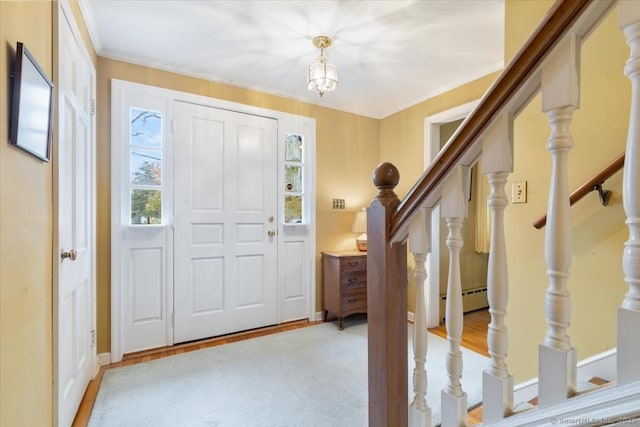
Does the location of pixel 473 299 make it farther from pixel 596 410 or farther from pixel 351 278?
pixel 596 410

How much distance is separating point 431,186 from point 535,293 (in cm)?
129

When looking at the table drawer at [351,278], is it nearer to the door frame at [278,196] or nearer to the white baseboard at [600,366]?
the door frame at [278,196]

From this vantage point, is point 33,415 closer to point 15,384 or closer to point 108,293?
point 15,384

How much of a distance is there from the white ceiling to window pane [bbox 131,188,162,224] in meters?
1.06

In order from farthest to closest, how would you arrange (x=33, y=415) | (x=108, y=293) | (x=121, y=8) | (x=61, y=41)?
(x=108, y=293) → (x=121, y=8) → (x=61, y=41) → (x=33, y=415)

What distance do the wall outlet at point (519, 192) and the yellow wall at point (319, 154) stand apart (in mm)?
1960

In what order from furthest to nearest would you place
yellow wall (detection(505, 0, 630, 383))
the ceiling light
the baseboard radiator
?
the baseboard radiator < the ceiling light < yellow wall (detection(505, 0, 630, 383))

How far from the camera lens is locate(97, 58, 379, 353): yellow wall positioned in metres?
2.38

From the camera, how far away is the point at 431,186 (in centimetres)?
84

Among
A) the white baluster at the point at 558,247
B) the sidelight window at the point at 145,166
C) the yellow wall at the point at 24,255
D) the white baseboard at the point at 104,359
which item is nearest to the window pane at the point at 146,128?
the sidelight window at the point at 145,166

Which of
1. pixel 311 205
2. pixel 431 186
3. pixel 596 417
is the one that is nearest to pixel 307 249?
pixel 311 205

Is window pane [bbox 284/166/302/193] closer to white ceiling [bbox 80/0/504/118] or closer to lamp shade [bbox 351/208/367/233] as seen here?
lamp shade [bbox 351/208/367/233]

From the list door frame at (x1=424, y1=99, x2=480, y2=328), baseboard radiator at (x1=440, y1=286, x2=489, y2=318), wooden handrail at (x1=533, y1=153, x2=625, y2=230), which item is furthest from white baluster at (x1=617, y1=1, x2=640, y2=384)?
baseboard radiator at (x1=440, y1=286, x2=489, y2=318)

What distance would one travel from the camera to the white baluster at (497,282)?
0.69 metres
